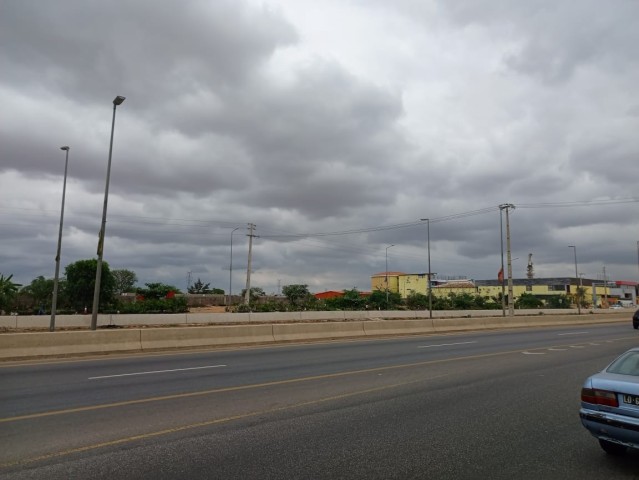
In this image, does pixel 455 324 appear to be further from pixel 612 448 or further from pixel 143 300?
pixel 143 300

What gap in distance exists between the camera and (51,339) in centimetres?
1652

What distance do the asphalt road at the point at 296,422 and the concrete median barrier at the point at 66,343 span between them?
1538 mm

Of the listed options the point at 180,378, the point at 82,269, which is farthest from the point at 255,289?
the point at 180,378

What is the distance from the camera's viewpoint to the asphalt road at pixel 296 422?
5.70m

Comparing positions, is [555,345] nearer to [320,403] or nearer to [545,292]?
[320,403]

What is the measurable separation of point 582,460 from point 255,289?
10649cm

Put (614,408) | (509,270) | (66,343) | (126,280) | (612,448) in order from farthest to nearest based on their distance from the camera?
(126,280) < (509,270) < (66,343) < (612,448) < (614,408)

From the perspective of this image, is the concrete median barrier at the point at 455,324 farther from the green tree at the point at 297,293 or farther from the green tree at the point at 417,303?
the green tree at the point at 297,293

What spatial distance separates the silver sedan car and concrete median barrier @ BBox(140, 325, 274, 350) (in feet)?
51.9

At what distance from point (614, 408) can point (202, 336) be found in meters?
16.9

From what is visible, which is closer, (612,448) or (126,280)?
(612,448)

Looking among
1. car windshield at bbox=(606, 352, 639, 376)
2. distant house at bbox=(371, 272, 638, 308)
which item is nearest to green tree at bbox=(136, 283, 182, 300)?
distant house at bbox=(371, 272, 638, 308)

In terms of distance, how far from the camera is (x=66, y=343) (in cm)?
1677

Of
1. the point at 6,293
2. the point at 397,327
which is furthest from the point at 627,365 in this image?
the point at 6,293
